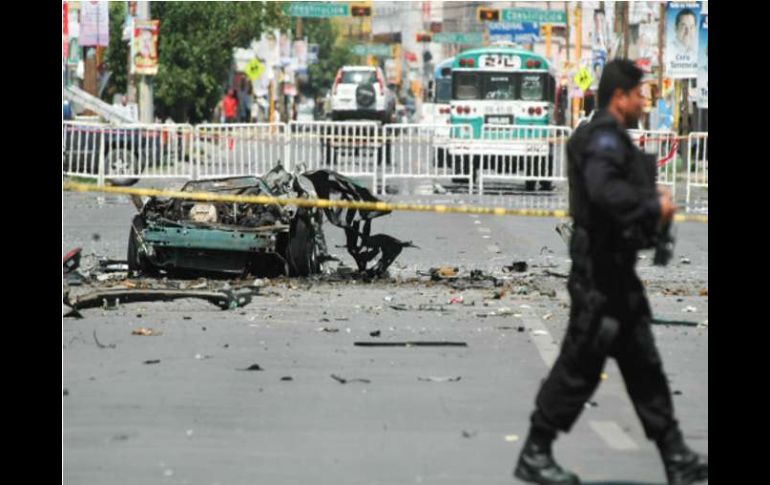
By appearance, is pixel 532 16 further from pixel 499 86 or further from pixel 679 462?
pixel 679 462

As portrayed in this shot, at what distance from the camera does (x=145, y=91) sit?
40.5 metres

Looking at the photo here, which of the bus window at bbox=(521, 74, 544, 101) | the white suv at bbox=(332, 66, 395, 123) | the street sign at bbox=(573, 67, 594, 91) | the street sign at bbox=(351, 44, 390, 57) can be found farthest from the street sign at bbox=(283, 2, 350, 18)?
the street sign at bbox=(351, 44, 390, 57)

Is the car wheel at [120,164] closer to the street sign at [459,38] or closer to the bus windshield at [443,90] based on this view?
the bus windshield at [443,90]

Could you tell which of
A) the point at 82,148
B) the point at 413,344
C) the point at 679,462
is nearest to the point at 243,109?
the point at 82,148

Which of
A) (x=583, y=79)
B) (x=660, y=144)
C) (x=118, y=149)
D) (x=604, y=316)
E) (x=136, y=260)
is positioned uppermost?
(x=583, y=79)

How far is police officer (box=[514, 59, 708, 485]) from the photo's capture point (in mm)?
6980

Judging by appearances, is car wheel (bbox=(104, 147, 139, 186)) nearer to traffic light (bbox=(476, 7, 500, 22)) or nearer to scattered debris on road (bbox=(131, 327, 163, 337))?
scattered debris on road (bbox=(131, 327, 163, 337))

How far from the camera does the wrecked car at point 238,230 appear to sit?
49.2ft

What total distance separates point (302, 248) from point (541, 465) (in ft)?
28.6

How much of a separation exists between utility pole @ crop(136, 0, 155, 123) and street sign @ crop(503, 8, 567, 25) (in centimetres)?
3999
